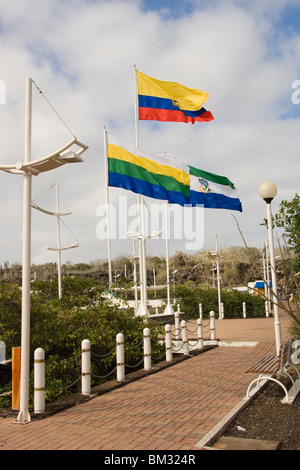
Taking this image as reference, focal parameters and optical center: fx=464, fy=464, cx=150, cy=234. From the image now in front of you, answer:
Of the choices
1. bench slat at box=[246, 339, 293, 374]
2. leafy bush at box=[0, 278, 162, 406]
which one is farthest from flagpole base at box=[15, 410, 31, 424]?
bench slat at box=[246, 339, 293, 374]

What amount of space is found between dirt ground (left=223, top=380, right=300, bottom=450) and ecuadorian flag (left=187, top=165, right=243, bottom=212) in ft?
33.0

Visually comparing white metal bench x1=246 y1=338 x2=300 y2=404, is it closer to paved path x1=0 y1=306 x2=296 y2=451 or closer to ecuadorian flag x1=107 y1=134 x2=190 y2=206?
paved path x1=0 y1=306 x2=296 y2=451

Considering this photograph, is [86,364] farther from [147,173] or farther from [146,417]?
[147,173]

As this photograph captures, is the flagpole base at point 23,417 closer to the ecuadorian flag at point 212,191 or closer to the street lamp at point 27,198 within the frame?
the street lamp at point 27,198

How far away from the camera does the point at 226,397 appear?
802 cm

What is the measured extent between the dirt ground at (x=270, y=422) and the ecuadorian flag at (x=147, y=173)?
25.5 ft

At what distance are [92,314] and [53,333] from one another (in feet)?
5.15

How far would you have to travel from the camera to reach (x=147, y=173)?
47.8 feet

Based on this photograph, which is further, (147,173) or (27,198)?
(147,173)

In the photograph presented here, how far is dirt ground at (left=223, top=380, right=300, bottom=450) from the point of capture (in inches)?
221

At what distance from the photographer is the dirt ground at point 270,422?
221 inches

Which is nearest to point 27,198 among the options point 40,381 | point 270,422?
point 40,381

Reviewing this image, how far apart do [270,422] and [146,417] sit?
179cm
